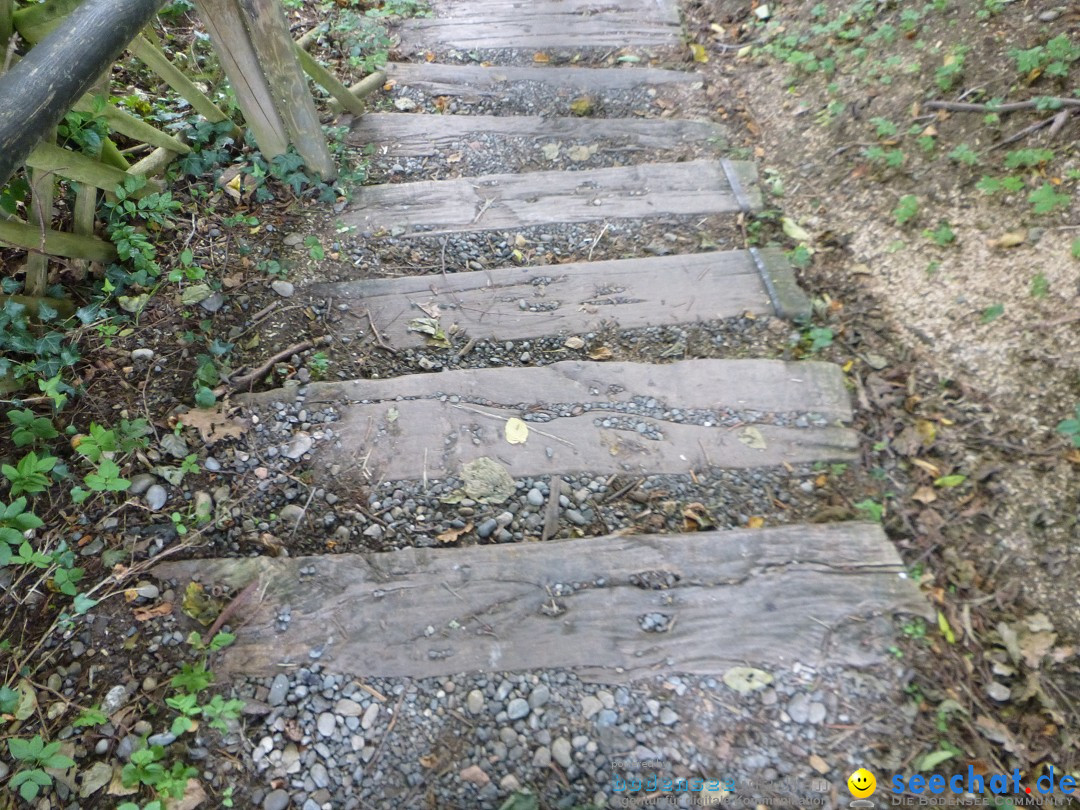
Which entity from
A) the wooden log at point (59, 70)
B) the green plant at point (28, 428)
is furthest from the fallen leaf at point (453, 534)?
the wooden log at point (59, 70)

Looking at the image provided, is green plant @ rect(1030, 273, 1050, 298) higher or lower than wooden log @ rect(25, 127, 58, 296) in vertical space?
lower

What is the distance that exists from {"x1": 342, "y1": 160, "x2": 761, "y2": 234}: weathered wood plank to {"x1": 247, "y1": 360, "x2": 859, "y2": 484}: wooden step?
97cm

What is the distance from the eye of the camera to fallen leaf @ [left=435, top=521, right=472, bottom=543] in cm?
183

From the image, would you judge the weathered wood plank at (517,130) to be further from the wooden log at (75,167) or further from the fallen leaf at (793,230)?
the wooden log at (75,167)

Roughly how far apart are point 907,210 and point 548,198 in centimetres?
147

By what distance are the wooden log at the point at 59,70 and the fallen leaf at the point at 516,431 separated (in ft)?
4.40

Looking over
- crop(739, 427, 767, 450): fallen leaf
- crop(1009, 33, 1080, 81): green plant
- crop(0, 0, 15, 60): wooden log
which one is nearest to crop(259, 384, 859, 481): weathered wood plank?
crop(739, 427, 767, 450): fallen leaf

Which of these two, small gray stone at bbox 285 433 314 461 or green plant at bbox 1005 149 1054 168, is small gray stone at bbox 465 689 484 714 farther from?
green plant at bbox 1005 149 1054 168

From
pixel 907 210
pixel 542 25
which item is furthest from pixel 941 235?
pixel 542 25

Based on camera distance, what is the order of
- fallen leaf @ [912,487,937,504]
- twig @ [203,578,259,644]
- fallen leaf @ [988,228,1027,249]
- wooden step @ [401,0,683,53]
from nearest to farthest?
twig @ [203,578,259,644], fallen leaf @ [912,487,937,504], fallen leaf @ [988,228,1027,249], wooden step @ [401,0,683,53]

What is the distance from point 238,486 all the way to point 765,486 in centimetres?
159

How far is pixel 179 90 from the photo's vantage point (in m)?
2.60

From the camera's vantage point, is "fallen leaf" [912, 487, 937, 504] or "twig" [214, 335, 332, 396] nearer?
"fallen leaf" [912, 487, 937, 504]

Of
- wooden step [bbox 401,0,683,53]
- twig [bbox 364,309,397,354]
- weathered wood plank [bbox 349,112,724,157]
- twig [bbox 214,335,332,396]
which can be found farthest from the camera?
wooden step [bbox 401,0,683,53]
